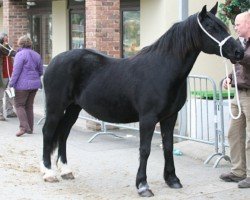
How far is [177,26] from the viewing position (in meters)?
6.32

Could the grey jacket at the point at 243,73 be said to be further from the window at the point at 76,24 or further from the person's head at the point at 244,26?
the window at the point at 76,24

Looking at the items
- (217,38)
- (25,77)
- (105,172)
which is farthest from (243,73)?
(25,77)

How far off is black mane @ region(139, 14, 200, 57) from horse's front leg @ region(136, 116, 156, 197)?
830mm

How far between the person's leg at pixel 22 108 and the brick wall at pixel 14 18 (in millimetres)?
4938

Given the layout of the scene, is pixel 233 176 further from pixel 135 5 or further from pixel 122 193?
pixel 135 5

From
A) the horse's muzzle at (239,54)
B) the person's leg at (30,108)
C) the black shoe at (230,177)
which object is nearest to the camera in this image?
the horse's muzzle at (239,54)

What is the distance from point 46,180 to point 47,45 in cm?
1080

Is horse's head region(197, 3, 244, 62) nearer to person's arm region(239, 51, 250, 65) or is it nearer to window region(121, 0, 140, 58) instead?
person's arm region(239, 51, 250, 65)

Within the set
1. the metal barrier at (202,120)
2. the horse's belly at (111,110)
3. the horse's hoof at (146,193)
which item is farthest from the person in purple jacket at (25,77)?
the horse's hoof at (146,193)

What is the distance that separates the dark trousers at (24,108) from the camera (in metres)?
10.7

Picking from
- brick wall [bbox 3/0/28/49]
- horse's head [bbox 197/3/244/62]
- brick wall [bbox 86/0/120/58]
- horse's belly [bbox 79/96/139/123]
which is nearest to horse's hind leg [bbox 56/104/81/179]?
horse's belly [bbox 79/96/139/123]

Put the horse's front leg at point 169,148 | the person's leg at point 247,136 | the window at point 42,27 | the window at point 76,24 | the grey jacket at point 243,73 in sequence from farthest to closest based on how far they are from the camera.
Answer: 1. the window at point 42,27
2. the window at point 76,24
3. the horse's front leg at point 169,148
4. the person's leg at point 247,136
5. the grey jacket at point 243,73

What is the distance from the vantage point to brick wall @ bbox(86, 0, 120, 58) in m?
10.9

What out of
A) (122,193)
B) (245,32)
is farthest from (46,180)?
(245,32)
